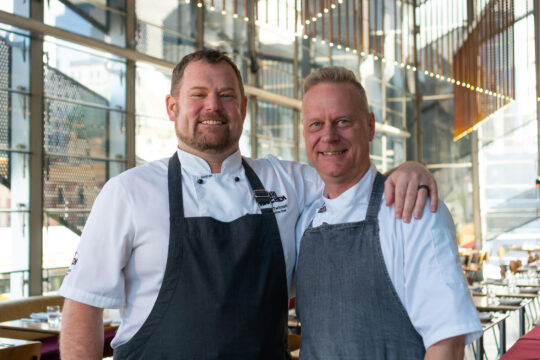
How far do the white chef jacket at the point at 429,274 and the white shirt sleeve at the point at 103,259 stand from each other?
0.74 m

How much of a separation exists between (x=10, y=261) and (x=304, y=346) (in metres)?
6.44

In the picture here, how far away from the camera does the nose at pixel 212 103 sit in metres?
2.18

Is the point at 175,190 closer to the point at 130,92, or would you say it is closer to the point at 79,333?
the point at 79,333

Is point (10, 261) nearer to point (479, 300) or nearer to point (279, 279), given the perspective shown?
point (479, 300)

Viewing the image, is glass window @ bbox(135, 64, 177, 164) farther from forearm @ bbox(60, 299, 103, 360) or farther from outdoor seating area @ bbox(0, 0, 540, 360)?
forearm @ bbox(60, 299, 103, 360)

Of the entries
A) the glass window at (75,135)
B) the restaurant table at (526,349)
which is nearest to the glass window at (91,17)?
the glass window at (75,135)

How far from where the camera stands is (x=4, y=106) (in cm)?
749

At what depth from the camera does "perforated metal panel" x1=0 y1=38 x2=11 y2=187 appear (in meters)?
7.47

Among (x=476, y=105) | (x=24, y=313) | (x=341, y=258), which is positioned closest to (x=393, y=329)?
(x=341, y=258)

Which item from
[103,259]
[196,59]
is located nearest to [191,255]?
[103,259]

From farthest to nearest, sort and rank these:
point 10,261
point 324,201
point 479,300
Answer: point 10,261 → point 479,300 → point 324,201

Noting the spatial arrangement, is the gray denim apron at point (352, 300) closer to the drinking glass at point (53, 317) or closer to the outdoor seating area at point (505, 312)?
the outdoor seating area at point (505, 312)

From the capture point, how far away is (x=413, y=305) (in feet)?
5.73

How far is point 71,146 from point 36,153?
1.87 ft
